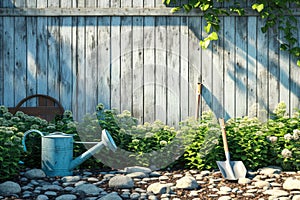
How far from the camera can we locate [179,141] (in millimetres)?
5379

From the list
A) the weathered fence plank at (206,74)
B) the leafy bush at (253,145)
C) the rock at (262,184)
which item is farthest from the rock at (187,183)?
the weathered fence plank at (206,74)

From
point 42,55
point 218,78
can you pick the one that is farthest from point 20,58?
point 218,78

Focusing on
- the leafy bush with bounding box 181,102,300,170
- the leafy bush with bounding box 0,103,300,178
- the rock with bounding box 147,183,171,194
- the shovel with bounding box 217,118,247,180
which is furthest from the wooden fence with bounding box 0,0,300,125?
the rock with bounding box 147,183,171,194

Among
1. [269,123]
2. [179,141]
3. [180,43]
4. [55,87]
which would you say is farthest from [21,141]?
[269,123]

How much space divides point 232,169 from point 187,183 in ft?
2.05

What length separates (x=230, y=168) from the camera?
4867 mm

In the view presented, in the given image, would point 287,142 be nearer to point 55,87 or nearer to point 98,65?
point 98,65

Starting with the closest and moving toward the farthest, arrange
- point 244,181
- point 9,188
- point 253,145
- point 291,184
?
→ point 9,188
point 291,184
point 244,181
point 253,145

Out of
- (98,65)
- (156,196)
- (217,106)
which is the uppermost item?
(98,65)

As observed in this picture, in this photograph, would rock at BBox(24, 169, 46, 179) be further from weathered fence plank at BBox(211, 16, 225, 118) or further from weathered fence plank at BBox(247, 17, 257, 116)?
weathered fence plank at BBox(247, 17, 257, 116)

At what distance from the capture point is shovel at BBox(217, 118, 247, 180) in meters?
4.78

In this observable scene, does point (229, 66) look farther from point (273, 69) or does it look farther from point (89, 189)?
point (89, 189)

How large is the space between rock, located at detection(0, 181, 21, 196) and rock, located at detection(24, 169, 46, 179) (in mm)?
374

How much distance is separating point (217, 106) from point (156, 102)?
2.13 feet
